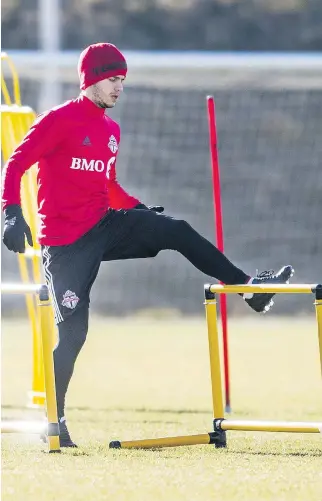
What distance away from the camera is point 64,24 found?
23469 millimetres

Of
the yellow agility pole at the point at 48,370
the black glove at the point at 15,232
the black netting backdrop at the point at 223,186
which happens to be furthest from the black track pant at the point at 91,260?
the black netting backdrop at the point at 223,186

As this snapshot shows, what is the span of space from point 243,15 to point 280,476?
1945cm

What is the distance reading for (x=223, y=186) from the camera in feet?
59.2

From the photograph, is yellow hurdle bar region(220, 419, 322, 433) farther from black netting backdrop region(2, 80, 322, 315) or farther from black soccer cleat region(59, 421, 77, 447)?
black netting backdrop region(2, 80, 322, 315)

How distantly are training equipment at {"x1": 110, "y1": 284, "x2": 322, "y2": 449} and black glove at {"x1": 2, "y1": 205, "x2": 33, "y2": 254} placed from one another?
0.90m

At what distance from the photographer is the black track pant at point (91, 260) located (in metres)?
6.14

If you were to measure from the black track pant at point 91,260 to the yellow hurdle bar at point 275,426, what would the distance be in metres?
0.65

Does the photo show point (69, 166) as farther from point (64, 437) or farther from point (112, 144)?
point (64, 437)

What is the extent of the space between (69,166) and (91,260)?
45 cm

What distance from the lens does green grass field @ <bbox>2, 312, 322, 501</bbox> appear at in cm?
493

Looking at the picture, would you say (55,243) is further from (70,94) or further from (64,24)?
(64,24)

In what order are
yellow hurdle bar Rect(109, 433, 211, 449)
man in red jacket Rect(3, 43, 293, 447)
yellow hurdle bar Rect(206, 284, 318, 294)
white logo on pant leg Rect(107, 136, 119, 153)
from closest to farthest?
yellow hurdle bar Rect(206, 284, 318, 294), yellow hurdle bar Rect(109, 433, 211, 449), man in red jacket Rect(3, 43, 293, 447), white logo on pant leg Rect(107, 136, 119, 153)

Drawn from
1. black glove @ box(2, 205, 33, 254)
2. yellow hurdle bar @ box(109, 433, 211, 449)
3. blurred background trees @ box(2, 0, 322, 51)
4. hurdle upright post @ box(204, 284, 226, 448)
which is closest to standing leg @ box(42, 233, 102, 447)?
yellow hurdle bar @ box(109, 433, 211, 449)

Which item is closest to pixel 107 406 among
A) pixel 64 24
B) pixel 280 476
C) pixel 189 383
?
pixel 189 383
